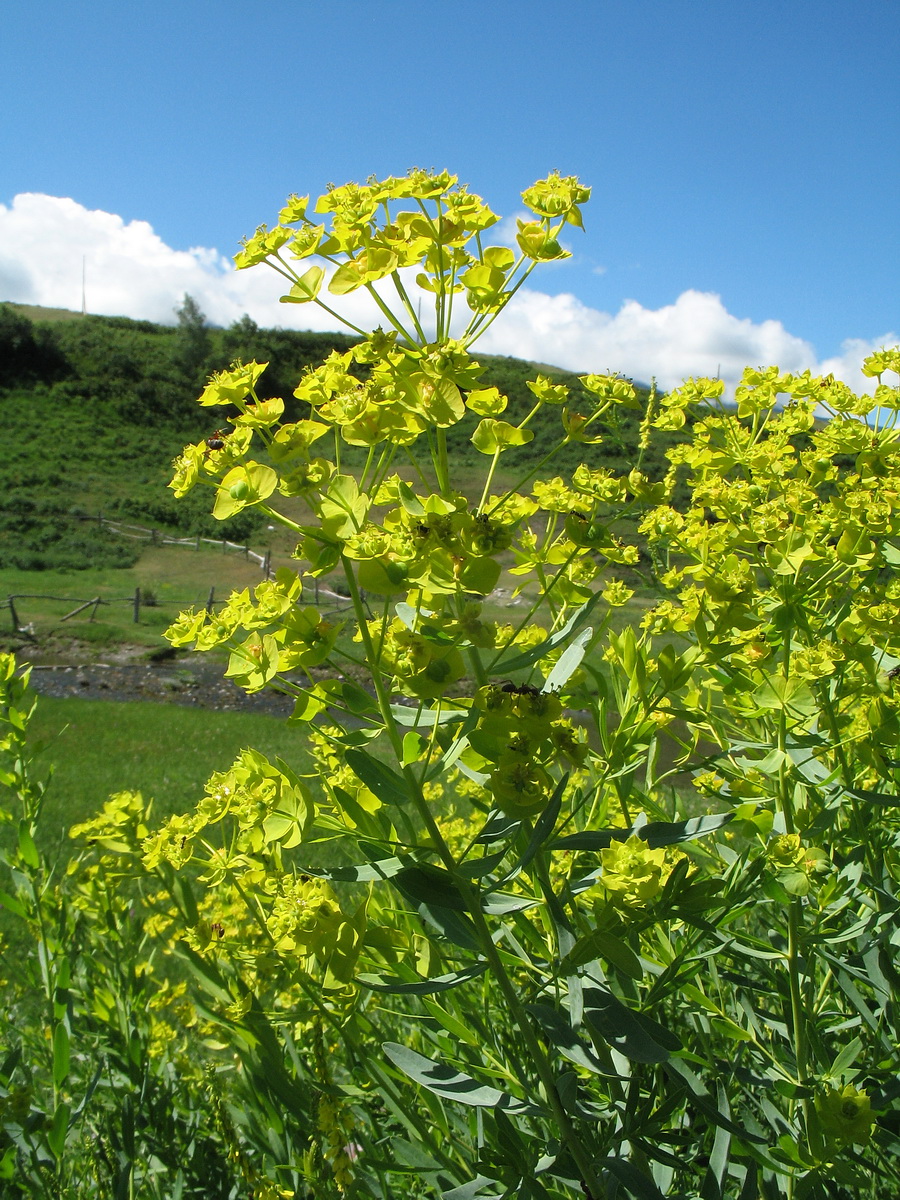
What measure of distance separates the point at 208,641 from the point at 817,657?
3.32 ft

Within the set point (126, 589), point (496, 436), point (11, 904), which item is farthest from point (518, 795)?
point (126, 589)

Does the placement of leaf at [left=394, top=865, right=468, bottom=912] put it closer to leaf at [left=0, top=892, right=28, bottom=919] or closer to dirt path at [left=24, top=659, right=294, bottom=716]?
leaf at [left=0, top=892, right=28, bottom=919]

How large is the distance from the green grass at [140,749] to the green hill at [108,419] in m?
18.1

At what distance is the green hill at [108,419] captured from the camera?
107ft

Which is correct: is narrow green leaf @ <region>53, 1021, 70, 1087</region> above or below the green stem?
below

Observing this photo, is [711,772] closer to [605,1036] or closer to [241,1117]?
[605,1036]

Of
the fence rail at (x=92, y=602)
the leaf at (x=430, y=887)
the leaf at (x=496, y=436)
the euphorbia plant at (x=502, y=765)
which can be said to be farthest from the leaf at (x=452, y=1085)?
the fence rail at (x=92, y=602)

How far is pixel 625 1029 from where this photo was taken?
81 cm

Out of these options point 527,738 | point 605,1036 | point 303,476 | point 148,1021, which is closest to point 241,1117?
point 148,1021

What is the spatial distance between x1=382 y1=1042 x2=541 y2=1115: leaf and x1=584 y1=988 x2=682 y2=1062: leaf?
12 centimetres

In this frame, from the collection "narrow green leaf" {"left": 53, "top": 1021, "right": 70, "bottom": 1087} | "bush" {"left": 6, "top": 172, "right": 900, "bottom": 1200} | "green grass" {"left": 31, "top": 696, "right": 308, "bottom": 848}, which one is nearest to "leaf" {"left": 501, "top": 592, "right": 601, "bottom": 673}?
"bush" {"left": 6, "top": 172, "right": 900, "bottom": 1200}

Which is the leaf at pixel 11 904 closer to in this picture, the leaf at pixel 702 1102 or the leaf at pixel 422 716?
the leaf at pixel 422 716

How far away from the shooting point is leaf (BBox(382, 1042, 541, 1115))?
83 centimetres

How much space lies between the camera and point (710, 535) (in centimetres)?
139
